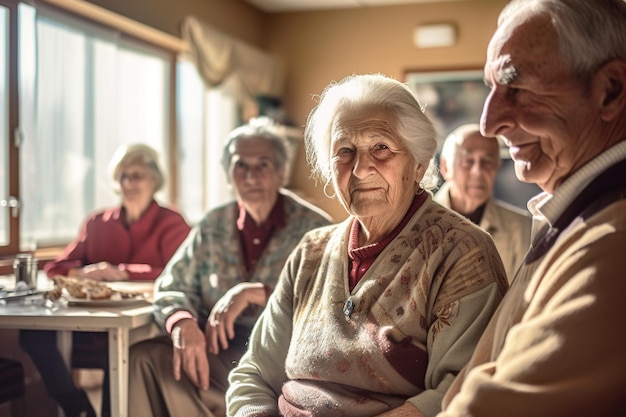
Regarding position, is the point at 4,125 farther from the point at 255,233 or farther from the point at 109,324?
the point at 109,324

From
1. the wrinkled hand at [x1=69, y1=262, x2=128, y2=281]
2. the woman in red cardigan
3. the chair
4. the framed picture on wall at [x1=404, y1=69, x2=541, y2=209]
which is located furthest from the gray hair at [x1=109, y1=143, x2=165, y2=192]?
the framed picture on wall at [x1=404, y1=69, x2=541, y2=209]

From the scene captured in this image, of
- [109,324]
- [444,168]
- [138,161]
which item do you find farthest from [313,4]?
[109,324]

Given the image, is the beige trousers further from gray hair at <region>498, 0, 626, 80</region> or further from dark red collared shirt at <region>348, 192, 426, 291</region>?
gray hair at <region>498, 0, 626, 80</region>

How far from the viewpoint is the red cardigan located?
3.07 metres

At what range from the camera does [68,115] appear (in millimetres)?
3887

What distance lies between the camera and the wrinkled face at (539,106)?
89 cm

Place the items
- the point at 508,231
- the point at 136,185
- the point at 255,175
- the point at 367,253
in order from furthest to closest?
the point at 136,185 → the point at 508,231 → the point at 255,175 → the point at 367,253

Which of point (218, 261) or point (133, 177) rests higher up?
point (133, 177)

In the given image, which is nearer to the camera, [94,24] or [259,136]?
[259,136]

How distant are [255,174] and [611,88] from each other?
1.61m

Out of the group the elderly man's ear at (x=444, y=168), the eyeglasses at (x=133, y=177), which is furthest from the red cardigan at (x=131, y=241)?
the elderly man's ear at (x=444, y=168)

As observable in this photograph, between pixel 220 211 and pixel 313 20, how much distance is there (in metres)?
4.21

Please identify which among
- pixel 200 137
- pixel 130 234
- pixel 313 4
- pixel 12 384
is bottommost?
pixel 12 384

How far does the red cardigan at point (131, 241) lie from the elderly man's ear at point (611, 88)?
2.42m
